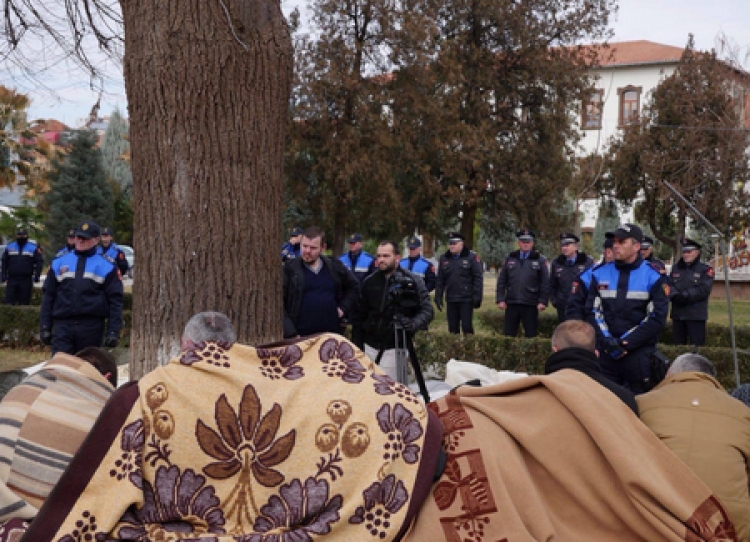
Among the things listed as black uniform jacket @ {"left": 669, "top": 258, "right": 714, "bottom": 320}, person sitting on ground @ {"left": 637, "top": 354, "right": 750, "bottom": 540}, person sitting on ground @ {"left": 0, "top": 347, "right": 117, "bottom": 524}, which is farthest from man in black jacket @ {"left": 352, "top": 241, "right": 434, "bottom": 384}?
black uniform jacket @ {"left": 669, "top": 258, "right": 714, "bottom": 320}

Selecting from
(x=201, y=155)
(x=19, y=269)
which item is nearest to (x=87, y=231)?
(x=201, y=155)

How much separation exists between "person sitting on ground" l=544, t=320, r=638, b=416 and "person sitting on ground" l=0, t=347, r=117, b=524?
7.46ft

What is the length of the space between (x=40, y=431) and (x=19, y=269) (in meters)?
15.3

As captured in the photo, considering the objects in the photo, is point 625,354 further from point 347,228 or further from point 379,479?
point 347,228

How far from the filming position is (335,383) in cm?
376

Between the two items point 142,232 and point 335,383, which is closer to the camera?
point 335,383

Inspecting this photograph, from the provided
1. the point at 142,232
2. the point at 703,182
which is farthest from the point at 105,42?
the point at 703,182

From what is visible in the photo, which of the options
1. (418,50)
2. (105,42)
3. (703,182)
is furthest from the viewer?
(703,182)

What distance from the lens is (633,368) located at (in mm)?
7109

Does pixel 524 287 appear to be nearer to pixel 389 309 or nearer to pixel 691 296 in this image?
pixel 691 296

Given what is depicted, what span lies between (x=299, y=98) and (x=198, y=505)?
1967 centimetres

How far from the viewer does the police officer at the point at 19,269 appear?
17.7 metres

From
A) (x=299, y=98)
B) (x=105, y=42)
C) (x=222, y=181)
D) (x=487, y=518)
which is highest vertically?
(x=299, y=98)

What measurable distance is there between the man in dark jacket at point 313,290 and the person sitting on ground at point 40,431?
434 cm
